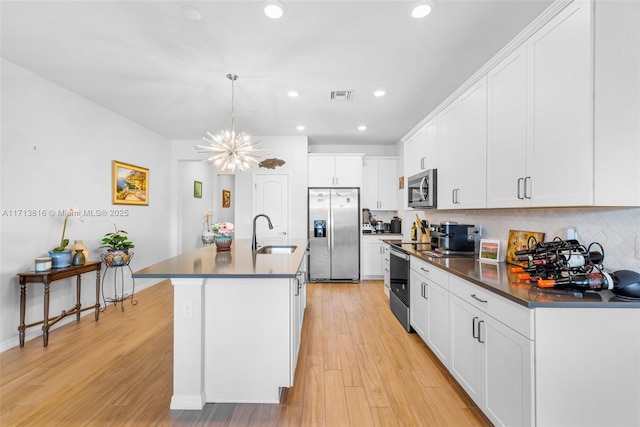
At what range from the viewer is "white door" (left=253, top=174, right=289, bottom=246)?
521 cm

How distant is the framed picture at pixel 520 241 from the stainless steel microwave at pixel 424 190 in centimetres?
90

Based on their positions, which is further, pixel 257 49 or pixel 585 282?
pixel 257 49

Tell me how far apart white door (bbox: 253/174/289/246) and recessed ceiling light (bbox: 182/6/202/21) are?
325 centimetres

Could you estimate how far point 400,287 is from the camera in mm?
3234

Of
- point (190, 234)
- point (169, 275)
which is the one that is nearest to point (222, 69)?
point (169, 275)

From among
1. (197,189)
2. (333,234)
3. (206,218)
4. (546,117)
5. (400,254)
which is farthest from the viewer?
(206,218)

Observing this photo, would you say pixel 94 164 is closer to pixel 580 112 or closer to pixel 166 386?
pixel 166 386

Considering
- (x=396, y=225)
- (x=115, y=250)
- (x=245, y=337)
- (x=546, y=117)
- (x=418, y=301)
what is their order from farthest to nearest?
(x=396, y=225)
(x=115, y=250)
(x=418, y=301)
(x=245, y=337)
(x=546, y=117)

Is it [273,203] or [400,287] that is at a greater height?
[273,203]

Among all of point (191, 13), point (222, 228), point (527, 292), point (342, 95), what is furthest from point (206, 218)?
point (527, 292)

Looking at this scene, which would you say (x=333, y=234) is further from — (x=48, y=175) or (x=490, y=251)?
(x=48, y=175)

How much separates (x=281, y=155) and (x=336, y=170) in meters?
1.05

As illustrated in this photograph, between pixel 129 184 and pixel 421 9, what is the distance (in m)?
4.43

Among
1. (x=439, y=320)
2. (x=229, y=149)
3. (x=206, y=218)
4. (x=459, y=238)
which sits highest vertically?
(x=229, y=149)
